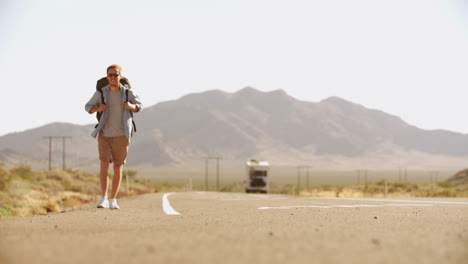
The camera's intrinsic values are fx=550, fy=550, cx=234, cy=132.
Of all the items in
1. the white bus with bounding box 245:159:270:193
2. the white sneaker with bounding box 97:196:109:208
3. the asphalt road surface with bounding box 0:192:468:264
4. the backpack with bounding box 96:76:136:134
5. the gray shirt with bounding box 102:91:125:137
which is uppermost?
the backpack with bounding box 96:76:136:134

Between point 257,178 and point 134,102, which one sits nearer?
point 134,102

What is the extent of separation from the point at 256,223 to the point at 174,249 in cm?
197

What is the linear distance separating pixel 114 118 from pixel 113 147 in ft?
1.46

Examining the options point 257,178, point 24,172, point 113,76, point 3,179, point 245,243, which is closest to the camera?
point 245,243

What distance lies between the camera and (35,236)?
4137 mm

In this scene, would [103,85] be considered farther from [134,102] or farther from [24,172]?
[24,172]

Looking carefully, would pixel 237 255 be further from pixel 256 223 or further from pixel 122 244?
pixel 256 223

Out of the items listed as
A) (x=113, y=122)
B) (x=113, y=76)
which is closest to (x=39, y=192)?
(x=113, y=122)

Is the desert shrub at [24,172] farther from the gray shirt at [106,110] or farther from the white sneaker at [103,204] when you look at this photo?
the gray shirt at [106,110]

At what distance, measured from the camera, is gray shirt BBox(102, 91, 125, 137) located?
8.39 m

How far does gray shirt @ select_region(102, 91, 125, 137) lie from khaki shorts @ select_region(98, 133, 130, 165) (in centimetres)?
8

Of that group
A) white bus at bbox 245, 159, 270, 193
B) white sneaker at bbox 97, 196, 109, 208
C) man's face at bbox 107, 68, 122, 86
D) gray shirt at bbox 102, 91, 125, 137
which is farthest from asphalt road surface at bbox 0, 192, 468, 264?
white bus at bbox 245, 159, 270, 193

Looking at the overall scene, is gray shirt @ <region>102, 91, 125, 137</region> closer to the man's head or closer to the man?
the man

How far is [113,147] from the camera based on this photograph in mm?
8414
